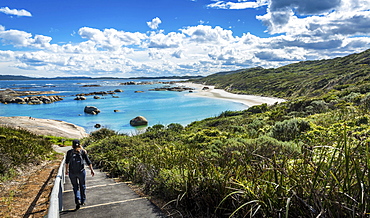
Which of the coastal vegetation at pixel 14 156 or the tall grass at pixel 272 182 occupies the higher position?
the tall grass at pixel 272 182

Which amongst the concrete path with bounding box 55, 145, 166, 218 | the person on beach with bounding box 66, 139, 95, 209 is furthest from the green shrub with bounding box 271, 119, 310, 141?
the person on beach with bounding box 66, 139, 95, 209

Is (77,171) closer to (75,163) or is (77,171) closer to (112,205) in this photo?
(75,163)

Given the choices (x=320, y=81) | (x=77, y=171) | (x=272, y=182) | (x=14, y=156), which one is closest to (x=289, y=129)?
(x=272, y=182)

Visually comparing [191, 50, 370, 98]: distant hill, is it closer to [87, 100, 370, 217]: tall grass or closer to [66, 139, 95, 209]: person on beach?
[87, 100, 370, 217]: tall grass

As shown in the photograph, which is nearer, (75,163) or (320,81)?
(75,163)

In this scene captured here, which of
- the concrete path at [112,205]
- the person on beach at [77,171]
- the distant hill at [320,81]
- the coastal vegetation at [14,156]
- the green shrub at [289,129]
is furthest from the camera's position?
the distant hill at [320,81]

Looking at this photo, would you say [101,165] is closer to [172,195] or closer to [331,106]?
[172,195]

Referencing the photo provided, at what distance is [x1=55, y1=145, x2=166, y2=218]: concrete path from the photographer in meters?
4.60

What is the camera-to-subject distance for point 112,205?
16.4 feet

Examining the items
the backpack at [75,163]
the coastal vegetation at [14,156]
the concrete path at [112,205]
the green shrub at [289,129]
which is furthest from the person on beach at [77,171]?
the green shrub at [289,129]

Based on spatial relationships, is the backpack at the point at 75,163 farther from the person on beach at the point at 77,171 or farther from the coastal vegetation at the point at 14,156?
the coastal vegetation at the point at 14,156

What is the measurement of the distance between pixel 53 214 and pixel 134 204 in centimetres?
213

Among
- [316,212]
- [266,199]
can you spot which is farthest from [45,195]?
[316,212]

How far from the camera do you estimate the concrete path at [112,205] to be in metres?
4.60
